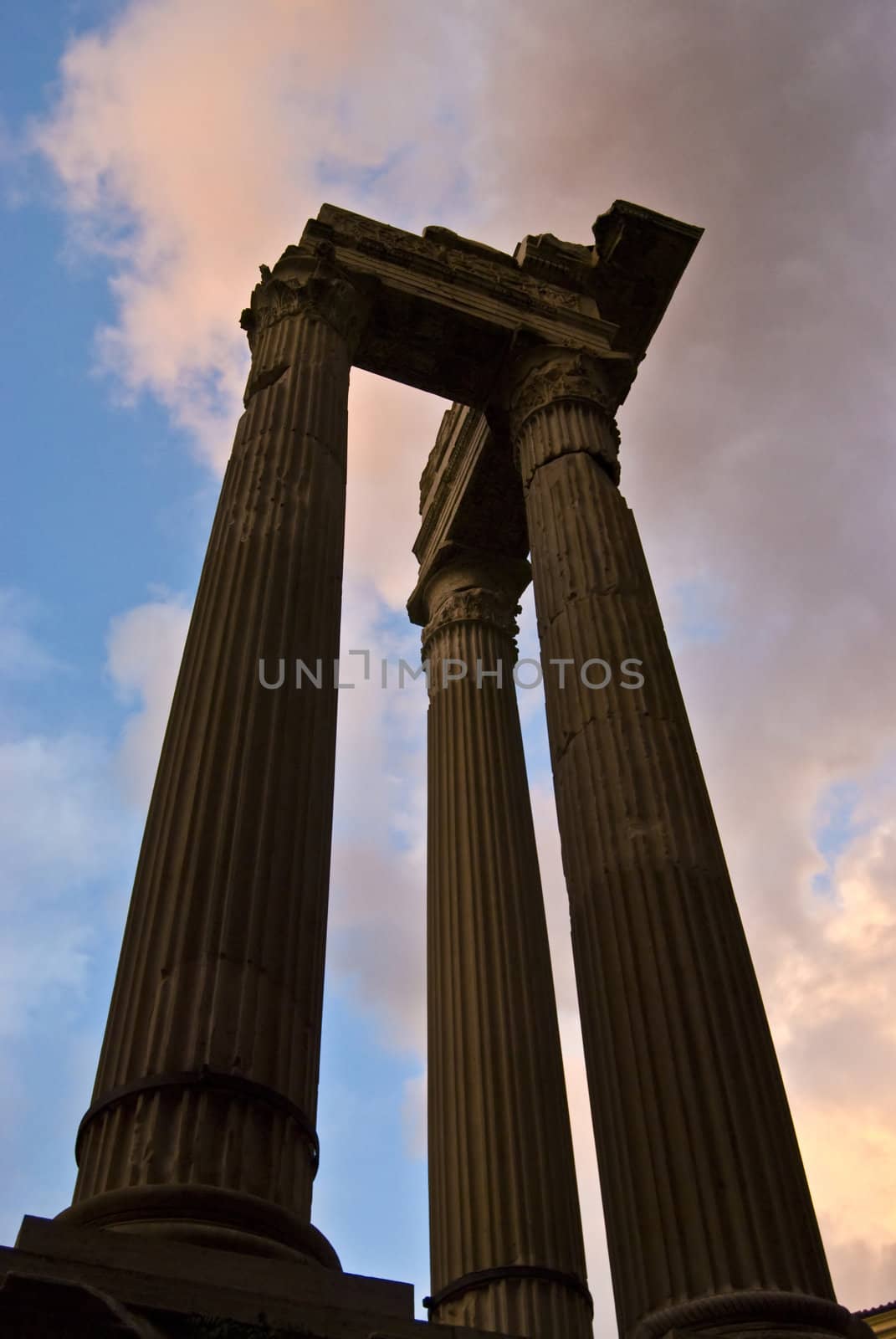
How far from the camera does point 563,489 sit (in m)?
21.7

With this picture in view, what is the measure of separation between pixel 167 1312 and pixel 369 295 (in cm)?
2136

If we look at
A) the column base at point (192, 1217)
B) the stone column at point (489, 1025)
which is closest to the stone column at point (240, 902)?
the column base at point (192, 1217)

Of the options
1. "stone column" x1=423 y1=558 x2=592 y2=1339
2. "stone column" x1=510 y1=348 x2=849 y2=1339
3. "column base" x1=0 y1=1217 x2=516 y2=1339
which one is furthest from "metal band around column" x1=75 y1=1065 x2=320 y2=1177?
"stone column" x1=423 y1=558 x2=592 y2=1339

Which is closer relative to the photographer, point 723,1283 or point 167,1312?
point 167,1312

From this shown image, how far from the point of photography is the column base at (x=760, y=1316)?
11.1 m

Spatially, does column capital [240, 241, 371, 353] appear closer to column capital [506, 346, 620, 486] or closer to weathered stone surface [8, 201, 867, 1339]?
weathered stone surface [8, 201, 867, 1339]

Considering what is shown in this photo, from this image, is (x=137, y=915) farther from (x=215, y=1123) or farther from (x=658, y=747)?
(x=658, y=747)

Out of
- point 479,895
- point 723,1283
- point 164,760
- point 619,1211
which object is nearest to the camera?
point 723,1283

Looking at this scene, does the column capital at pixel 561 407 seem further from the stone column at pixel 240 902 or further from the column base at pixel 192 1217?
the column base at pixel 192 1217

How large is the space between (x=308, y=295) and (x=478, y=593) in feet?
31.8

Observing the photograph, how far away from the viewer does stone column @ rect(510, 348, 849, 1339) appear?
11945mm

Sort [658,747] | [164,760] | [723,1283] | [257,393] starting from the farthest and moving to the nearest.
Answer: [257,393] < [658,747] < [164,760] < [723,1283]

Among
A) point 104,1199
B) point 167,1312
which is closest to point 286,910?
point 104,1199

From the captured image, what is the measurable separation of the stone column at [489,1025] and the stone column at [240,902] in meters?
8.58
